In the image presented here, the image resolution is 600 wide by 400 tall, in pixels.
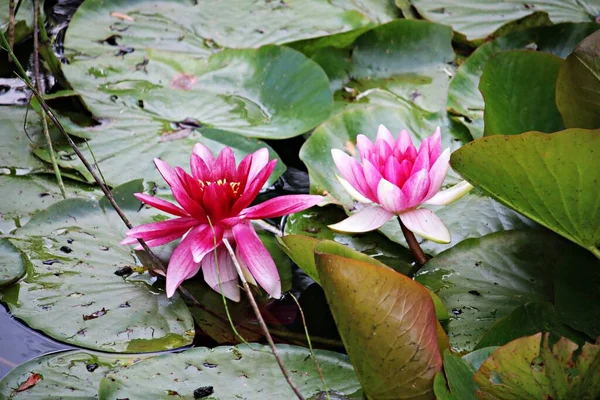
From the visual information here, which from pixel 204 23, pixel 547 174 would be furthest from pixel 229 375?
pixel 204 23

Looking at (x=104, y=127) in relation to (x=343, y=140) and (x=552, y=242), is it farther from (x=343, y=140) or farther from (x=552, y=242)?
(x=552, y=242)

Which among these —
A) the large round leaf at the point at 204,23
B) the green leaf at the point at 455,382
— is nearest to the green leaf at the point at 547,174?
the green leaf at the point at 455,382

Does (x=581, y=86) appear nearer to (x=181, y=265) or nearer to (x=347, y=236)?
(x=347, y=236)

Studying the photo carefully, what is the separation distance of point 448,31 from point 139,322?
1.64 m

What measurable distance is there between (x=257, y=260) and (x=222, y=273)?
96 mm

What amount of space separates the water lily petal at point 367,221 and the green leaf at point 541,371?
1.82ft

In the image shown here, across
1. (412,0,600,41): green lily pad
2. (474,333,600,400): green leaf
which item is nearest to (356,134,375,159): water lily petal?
(474,333,600,400): green leaf

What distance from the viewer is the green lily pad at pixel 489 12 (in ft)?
8.24

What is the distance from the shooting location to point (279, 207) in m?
1.55

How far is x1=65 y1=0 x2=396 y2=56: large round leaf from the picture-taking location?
2387mm

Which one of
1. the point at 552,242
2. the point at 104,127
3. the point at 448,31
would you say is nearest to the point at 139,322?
the point at 104,127

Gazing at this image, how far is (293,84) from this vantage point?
2.16m

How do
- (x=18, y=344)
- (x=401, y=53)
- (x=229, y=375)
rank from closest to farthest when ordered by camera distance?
(x=229, y=375) → (x=18, y=344) → (x=401, y=53)

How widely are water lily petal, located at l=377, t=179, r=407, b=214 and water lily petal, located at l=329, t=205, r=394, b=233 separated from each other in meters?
0.02
